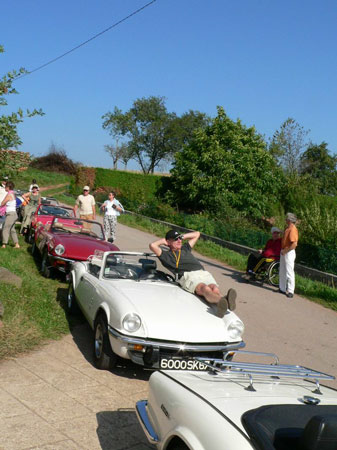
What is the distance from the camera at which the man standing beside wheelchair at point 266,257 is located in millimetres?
12664

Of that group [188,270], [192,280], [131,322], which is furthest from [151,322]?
[188,270]

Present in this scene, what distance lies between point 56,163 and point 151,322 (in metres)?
49.6

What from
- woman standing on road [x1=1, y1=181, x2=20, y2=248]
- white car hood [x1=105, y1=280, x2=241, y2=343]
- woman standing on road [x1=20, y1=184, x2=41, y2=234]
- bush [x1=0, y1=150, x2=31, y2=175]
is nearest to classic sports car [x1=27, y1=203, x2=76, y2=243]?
woman standing on road [x1=20, y1=184, x2=41, y2=234]

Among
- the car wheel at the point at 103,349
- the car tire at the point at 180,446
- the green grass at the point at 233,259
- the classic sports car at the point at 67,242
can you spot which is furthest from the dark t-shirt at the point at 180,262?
the green grass at the point at 233,259

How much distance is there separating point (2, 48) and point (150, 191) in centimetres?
2810

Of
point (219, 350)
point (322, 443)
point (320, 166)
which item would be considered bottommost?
point (219, 350)

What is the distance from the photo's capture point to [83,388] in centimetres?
538

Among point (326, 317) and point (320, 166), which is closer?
point (326, 317)

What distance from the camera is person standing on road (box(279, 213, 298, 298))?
11.7 m

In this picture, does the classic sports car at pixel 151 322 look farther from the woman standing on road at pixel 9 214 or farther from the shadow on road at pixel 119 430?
the woman standing on road at pixel 9 214

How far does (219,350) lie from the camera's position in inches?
224

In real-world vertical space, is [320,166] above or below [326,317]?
above

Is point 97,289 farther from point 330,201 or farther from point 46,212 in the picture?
point 330,201

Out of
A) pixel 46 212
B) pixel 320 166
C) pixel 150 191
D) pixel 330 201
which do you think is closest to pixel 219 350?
pixel 46 212
